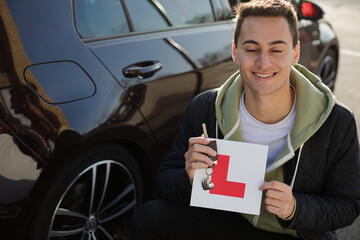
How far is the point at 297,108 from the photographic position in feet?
6.03

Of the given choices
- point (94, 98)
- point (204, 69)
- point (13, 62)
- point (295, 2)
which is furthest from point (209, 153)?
point (295, 2)

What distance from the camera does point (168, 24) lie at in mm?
2688

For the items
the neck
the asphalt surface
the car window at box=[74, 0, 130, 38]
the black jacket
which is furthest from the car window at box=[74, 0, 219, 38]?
the asphalt surface

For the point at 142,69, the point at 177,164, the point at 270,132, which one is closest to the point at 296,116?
the point at 270,132

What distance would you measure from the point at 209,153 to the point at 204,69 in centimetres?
107

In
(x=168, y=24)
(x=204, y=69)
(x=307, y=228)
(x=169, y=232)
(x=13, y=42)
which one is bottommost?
(x=169, y=232)

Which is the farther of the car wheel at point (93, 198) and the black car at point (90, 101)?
the car wheel at point (93, 198)

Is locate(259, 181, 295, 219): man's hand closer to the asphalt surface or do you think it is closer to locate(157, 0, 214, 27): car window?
the asphalt surface

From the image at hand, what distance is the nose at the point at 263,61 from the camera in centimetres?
185

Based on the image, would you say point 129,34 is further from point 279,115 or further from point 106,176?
point 279,115

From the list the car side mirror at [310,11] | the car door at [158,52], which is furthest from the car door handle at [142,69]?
the car side mirror at [310,11]

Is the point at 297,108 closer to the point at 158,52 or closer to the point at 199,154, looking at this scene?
the point at 199,154

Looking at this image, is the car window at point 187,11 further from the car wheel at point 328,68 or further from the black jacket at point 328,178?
the car wheel at point 328,68

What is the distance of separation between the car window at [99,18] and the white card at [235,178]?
3.01ft
